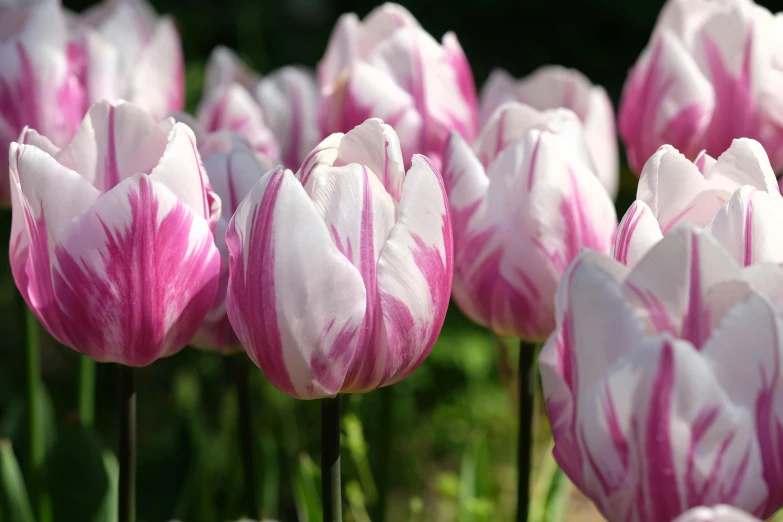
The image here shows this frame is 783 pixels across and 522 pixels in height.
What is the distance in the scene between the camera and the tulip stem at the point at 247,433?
0.90 m

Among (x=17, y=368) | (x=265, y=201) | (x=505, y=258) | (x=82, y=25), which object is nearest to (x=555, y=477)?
(x=505, y=258)

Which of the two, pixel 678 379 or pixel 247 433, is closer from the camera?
pixel 678 379

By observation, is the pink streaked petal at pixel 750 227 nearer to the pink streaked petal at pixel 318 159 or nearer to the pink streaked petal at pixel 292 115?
the pink streaked petal at pixel 318 159

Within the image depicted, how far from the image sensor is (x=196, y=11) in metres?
3.52

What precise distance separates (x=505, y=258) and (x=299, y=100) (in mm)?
483

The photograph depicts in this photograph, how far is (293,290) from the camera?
61cm

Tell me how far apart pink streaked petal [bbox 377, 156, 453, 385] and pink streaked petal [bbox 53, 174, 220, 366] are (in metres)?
0.15

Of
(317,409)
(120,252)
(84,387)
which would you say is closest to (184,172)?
(120,252)

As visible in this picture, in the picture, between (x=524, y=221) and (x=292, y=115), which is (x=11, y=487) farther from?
(x=524, y=221)

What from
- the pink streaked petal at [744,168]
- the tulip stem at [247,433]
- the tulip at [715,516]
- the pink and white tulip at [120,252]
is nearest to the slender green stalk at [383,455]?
the tulip stem at [247,433]

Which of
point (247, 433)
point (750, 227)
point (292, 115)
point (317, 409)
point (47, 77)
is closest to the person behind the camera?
point (750, 227)

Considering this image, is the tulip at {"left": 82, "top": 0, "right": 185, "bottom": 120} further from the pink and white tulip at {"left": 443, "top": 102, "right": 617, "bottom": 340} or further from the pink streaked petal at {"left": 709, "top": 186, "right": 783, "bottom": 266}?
the pink streaked petal at {"left": 709, "top": 186, "right": 783, "bottom": 266}

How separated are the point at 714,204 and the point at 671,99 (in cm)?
37

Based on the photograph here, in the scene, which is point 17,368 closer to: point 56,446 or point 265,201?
point 56,446
